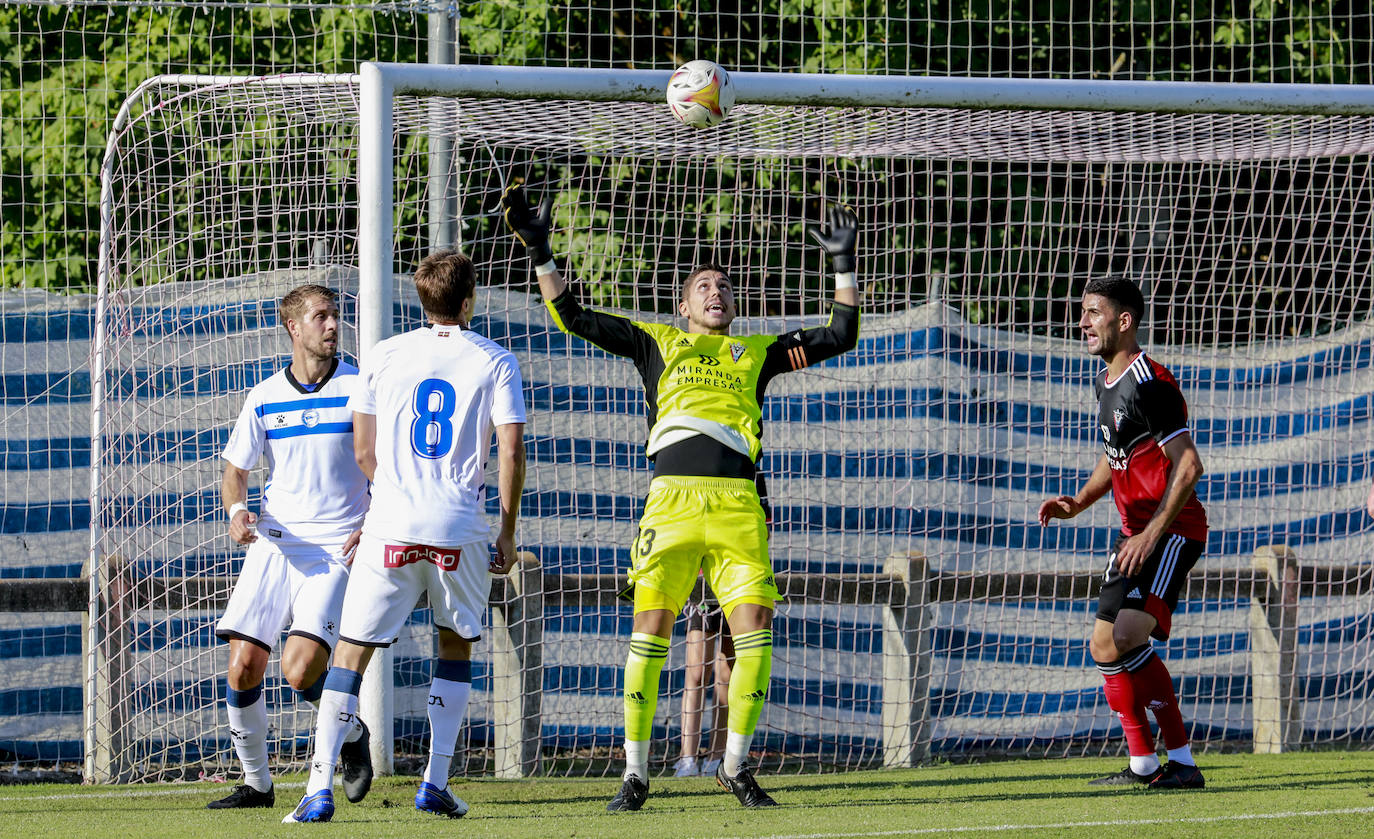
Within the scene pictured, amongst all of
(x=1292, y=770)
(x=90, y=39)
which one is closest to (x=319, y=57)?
(x=90, y=39)

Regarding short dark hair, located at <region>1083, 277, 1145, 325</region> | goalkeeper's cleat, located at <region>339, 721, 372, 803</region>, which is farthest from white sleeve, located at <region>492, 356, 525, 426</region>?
short dark hair, located at <region>1083, 277, 1145, 325</region>

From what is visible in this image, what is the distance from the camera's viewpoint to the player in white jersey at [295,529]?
5.70 metres

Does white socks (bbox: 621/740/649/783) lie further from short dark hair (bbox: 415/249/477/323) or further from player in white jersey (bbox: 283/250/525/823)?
short dark hair (bbox: 415/249/477/323)

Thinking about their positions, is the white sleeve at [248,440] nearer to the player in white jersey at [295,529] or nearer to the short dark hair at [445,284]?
the player in white jersey at [295,529]

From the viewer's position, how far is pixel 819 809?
570 centimetres

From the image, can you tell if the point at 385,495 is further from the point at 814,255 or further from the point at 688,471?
the point at 814,255

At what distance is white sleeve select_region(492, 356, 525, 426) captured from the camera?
5.32 metres

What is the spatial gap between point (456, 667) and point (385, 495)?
0.69 m

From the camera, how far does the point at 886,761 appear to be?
25.7ft

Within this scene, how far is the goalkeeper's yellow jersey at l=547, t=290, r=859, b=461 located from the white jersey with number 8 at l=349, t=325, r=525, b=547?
50 centimetres

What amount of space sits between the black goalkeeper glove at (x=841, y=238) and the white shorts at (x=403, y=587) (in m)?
1.74

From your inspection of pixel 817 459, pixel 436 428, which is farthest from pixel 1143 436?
pixel 436 428

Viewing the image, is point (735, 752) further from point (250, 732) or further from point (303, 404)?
point (303, 404)

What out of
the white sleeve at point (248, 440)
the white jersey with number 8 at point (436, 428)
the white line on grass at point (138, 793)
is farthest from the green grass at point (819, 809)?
the white sleeve at point (248, 440)
